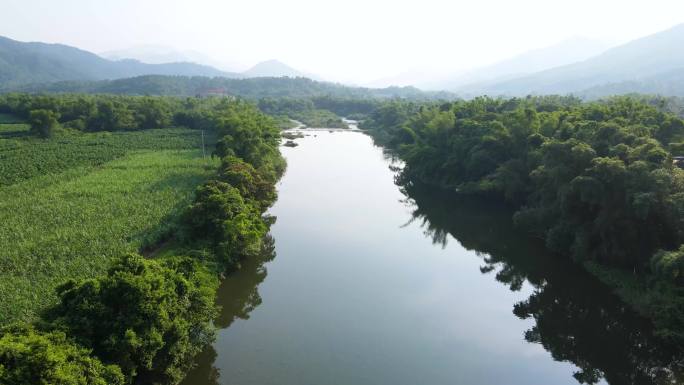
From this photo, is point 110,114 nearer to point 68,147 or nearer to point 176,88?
point 68,147

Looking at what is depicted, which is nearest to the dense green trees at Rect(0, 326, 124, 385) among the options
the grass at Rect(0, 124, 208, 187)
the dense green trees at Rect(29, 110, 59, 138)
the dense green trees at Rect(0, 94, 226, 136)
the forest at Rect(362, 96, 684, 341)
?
the forest at Rect(362, 96, 684, 341)

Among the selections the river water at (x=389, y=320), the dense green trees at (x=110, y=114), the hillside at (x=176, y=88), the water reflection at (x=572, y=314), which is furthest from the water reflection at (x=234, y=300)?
the hillside at (x=176, y=88)

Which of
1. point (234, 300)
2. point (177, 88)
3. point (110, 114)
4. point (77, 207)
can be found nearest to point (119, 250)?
point (234, 300)

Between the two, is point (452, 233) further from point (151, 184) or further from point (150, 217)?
point (151, 184)

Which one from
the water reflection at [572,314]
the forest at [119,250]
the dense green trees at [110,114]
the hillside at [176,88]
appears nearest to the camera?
the forest at [119,250]

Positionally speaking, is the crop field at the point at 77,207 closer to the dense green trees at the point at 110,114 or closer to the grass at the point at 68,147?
the grass at the point at 68,147

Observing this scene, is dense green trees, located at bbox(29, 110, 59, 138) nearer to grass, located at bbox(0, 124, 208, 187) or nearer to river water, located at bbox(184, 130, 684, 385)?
grass, located at bbox(0, 124, 208, 187)
